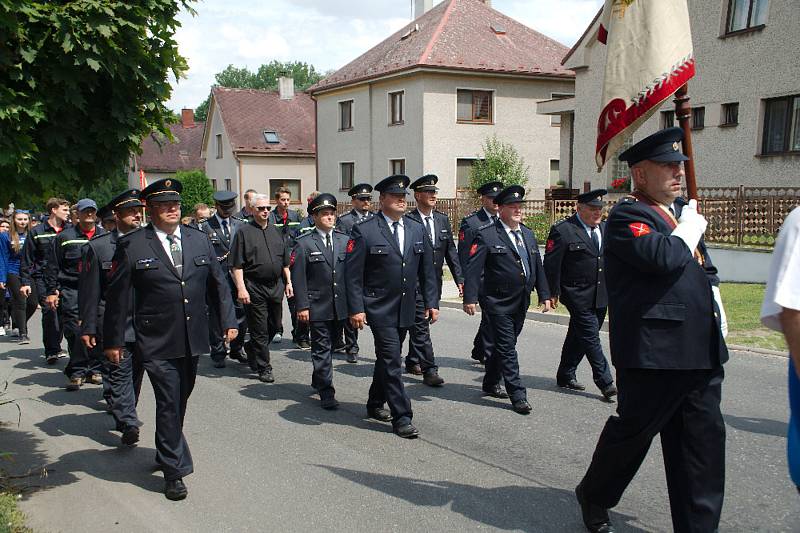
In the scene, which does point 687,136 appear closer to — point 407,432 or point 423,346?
point 407,432

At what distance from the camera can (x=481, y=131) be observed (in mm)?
32719

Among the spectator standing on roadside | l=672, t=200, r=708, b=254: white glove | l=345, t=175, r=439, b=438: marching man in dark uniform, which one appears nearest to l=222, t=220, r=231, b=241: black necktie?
l=345, t=175, r=439, b=438: marching man in dark uniform

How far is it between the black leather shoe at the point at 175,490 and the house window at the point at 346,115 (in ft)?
105

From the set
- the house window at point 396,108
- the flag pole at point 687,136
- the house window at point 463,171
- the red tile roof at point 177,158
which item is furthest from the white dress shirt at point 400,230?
the red tile roof at point 177,158

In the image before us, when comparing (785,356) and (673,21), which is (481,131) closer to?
(785,356)

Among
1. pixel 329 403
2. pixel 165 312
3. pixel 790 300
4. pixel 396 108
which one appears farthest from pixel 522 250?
pixel 396 108

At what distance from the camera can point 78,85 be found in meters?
4.33

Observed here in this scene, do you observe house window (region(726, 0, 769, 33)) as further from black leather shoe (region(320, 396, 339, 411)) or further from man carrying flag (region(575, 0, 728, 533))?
man carrying flag (region(575, 0, 728, 533))

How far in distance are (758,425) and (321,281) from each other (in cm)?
428

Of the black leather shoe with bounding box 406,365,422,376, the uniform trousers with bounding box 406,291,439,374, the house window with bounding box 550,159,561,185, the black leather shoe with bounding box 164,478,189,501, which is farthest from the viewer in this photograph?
the house window with bounding box 550,159,561,185

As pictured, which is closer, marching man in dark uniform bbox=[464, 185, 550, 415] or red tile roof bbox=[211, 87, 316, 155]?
marching man in dark uniform bbox=[464, 185, 550, 415]

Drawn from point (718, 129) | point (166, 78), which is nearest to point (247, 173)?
point (718, 129)

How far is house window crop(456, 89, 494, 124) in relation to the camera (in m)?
32.3

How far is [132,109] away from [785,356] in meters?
7.76
